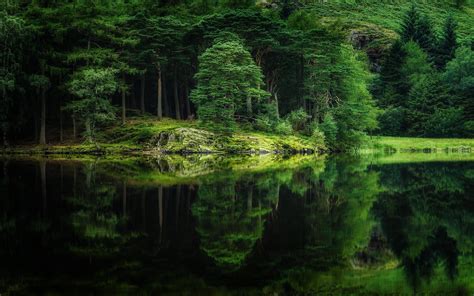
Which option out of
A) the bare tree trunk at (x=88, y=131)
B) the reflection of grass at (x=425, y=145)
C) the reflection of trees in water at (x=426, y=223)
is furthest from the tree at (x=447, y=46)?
the reflection of trees in water at (x=426, y=223)

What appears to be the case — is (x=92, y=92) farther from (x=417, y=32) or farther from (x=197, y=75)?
(x=417, y=32)

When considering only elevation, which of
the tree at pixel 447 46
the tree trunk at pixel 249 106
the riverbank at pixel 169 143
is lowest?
the riverbank at pixel 169 143

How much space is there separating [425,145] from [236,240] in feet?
203

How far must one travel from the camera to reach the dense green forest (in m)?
50.8

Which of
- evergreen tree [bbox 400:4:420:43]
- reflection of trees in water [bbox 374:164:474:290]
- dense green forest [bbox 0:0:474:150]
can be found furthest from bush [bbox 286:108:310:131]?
evergreen tree [bbox 400:4:420:43]

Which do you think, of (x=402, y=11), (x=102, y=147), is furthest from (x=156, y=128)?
(x=402, y=11)

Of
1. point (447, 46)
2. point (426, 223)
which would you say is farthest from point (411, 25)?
point (426, 223)

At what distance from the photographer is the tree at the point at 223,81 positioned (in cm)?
5197

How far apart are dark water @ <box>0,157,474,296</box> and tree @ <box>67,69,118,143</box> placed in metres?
30.0

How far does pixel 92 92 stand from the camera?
165 feet

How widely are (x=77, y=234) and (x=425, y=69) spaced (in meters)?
82.5

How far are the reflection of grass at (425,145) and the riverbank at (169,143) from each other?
58.2 ft

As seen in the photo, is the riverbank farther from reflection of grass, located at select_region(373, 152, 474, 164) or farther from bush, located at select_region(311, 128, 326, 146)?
reflection of grass, located at select_region(373, 152, 474, 164)

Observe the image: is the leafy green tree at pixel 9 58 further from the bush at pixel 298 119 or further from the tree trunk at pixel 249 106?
the bush at pixel 298 119
